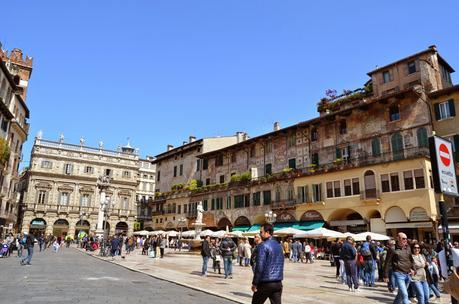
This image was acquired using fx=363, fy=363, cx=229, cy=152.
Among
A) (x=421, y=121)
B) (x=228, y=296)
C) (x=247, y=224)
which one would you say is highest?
(x=421, y=121)

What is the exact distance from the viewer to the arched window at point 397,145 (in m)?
28.1

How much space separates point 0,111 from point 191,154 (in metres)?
25.2

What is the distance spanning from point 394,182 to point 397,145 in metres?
3.27

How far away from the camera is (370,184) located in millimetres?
29344

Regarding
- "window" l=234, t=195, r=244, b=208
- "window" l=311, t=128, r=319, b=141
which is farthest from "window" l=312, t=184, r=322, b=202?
"window" l=234, t=195, r=244, b=208

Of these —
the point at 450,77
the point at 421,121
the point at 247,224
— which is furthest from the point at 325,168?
the point at 450,77

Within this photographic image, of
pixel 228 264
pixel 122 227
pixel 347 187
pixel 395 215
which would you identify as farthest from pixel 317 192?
pixel 122 227

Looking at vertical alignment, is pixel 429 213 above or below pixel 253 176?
below

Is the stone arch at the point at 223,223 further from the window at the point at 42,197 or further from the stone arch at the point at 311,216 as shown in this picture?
the window at the point at 42,197

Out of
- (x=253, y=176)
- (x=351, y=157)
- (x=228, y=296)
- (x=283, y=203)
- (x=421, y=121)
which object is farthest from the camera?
(x=253, y=176)

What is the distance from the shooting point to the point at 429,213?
82.5 ft

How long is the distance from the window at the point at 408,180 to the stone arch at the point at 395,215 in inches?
71.0

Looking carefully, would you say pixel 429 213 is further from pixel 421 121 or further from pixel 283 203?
pixel 283 203

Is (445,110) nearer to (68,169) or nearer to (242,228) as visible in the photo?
(242,228)
